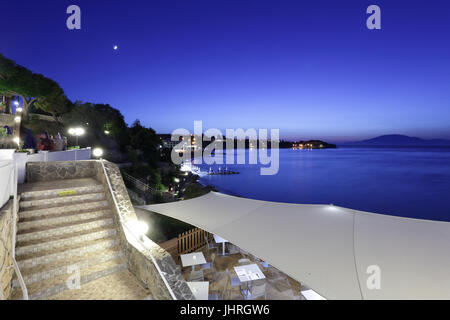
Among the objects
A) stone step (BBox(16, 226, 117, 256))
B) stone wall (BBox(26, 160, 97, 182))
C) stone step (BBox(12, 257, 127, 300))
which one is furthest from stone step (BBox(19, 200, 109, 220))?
stone wall (BBox(26, 160, 97, 182))

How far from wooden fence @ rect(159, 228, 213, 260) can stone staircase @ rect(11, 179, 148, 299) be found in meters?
2.52

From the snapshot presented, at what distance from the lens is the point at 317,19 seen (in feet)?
50.8

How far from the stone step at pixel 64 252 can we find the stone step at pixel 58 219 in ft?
2.10

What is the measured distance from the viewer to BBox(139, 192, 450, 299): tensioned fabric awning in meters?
2.52

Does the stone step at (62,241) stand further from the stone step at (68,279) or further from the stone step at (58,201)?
the stone step at (58,201)

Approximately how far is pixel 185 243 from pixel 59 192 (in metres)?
3.87

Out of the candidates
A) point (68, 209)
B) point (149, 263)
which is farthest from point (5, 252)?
point (149, 263)

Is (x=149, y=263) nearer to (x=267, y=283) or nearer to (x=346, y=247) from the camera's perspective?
(x=346, y=247)

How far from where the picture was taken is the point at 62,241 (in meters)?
4.05

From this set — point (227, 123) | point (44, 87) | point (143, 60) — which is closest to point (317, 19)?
point (143, 60)

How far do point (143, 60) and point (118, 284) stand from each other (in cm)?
2324

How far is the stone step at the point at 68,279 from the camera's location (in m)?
3.21
